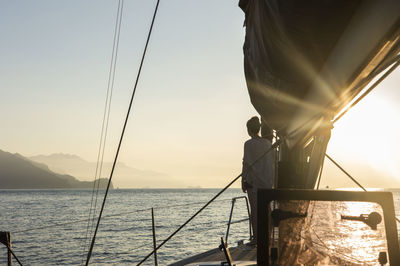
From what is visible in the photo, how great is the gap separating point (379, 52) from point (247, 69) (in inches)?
53.4

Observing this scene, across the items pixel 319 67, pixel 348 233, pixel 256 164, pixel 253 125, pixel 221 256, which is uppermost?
pixel 253 125

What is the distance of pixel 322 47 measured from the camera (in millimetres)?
1474

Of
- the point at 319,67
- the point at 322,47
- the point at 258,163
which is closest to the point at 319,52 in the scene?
the point at 322,47

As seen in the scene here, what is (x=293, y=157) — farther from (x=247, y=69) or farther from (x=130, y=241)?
(x=130, y=241)

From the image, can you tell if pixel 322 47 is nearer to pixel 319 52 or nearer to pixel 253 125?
pixel 319 52

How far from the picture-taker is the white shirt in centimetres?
477

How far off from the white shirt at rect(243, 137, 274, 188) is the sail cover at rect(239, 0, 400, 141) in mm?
2668

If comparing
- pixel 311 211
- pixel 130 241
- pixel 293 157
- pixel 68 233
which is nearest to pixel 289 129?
pixel 293 157

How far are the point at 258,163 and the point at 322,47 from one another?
3447 millimetres

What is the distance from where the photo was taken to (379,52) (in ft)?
4.23

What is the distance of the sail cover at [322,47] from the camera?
116 centimetres

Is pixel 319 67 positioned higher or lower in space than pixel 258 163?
higher

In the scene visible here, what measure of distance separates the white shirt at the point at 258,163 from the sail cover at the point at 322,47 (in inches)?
105

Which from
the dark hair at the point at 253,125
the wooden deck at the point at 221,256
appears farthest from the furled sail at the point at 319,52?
the wooden deck at the point at 221,256
